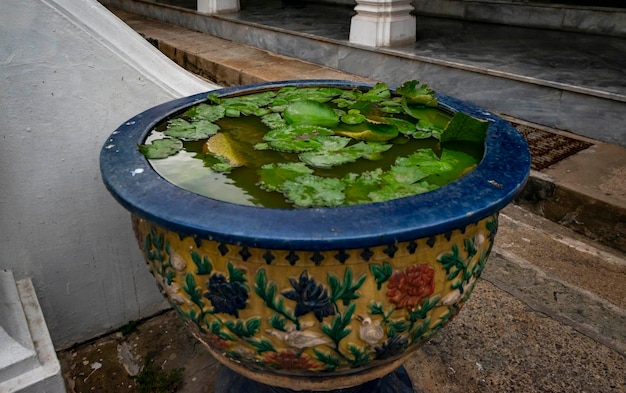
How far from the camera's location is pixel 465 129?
3.83 feet

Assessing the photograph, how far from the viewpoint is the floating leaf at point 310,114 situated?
4.51 ft

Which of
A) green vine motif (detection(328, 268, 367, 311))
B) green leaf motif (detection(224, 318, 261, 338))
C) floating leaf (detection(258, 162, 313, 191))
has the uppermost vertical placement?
floating leaf (detection(258, 162, 313, 191))

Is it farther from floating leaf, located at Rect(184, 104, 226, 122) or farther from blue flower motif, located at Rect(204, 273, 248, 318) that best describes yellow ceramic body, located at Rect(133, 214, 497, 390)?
floating leaf, located at Rect(184, 104, 226, 122)

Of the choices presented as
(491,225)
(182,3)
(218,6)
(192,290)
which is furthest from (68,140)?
(182,3)

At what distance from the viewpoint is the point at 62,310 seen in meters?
1.72

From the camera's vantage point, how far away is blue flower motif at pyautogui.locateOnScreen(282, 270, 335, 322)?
0.88 meters

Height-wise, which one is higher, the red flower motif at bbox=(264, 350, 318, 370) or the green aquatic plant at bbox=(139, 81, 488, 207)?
the green aquatic plant at bbox=(139, 81, 488, 207)

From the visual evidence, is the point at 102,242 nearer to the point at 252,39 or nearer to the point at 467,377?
the point at 467,377

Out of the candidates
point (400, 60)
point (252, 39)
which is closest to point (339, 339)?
point (400, 60)

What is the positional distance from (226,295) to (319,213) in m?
0.25

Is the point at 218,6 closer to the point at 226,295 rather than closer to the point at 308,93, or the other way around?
the point at 308,93

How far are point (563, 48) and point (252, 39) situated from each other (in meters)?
3.16

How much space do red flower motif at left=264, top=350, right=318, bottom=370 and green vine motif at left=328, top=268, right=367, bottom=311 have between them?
15 centimetres

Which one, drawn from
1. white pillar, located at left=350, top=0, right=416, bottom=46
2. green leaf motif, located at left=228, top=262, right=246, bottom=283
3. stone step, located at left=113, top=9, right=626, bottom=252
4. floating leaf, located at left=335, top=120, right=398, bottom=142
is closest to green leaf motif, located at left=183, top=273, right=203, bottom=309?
green leaf motif, located at left=228, top=262, right=246, bottom=283
